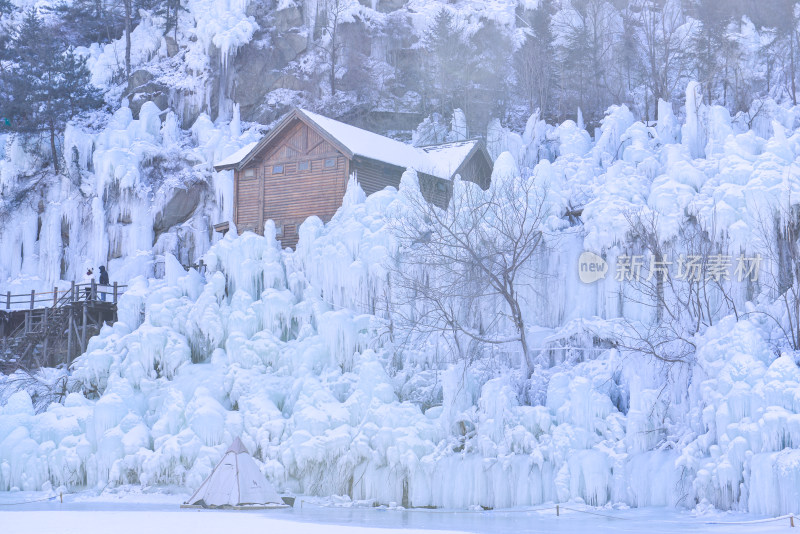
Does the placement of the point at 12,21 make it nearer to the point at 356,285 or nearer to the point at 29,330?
the point at 29,330

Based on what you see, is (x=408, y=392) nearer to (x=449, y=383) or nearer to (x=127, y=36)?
(x=449, y=383)

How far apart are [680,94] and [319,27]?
19.6 m

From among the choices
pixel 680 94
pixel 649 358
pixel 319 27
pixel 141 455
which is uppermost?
pixel 319 27

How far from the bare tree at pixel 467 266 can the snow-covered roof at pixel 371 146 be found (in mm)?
5843

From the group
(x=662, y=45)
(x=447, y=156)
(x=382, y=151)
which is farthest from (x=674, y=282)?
(x=662, y=45)

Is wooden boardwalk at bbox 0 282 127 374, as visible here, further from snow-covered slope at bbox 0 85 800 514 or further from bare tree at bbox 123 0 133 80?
bare tree at bbox 123 0 133 80

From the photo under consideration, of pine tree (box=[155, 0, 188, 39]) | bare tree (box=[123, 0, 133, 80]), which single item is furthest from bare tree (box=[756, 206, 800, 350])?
pine tree (box=[155, 0, 188, 39])

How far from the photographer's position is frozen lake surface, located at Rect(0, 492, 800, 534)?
14562 mm

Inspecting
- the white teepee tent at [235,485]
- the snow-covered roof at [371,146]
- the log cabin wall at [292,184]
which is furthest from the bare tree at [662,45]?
the white teepee tent at [235,485]

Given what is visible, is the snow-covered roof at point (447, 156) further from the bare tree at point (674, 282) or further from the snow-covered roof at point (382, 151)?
the bare tree at point (674, 282)

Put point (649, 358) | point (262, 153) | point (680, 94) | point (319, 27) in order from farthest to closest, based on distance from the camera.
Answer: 1. point (319, 27)
2. point (680, 94)
3. point (262, 153)
4. point (649, 358)

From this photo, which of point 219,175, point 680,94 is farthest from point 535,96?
point 219,175

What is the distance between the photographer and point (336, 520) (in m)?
16.7

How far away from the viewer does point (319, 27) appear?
171 ft
